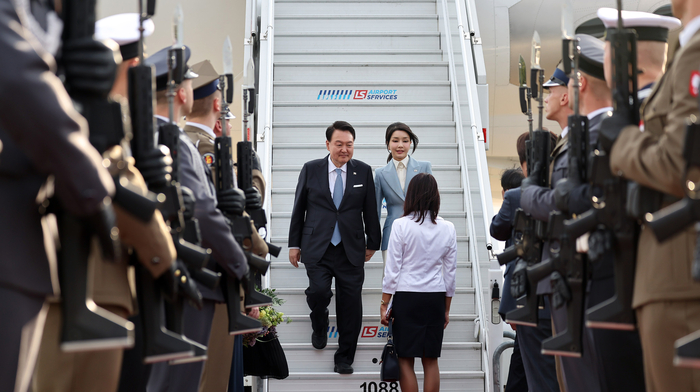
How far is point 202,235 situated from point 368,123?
4732 millimetres

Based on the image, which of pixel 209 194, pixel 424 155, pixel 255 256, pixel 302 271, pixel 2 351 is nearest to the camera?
pixel 2 351

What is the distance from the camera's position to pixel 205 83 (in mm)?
3619

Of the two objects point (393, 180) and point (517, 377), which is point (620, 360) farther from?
point (393, 180)

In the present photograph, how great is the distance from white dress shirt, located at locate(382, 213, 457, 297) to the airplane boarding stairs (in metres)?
1.03

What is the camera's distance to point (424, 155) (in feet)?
24.1

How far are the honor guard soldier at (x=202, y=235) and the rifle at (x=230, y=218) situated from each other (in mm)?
122

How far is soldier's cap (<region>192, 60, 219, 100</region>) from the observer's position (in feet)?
11.8

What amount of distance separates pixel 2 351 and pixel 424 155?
20.0ft

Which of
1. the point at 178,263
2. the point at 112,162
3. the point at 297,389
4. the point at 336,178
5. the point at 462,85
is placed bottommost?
the point at 297,389

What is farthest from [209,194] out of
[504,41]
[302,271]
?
[504,41]

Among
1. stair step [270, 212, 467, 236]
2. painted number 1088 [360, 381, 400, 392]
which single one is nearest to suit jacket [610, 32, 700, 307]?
painted number 1088 [360, 381, 400, 392]

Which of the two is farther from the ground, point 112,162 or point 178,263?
point 112,162

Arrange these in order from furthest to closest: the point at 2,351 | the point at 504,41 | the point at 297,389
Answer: the point at 504,41 < the point at 297,389 < the point at 2,351

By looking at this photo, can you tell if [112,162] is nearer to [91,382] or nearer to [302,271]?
[91,382]
